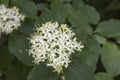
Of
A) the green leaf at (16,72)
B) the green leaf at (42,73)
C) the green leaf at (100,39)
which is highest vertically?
the green leaf at (100,39)

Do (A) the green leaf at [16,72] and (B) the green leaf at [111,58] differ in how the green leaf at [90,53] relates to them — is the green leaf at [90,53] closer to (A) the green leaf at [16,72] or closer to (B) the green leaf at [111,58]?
(B) the green leaf at [111,58]

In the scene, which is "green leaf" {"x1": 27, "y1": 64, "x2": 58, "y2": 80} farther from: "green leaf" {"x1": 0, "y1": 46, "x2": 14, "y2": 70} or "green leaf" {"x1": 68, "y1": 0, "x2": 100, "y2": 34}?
"green leaf" {"x1": 0, "y1": 46, "x2": 14, "y2": 70}

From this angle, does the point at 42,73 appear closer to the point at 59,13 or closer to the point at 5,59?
the point at 59,13

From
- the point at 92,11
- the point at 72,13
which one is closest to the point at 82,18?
the point at 72,13

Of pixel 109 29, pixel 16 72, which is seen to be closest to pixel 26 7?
pixel 16 72

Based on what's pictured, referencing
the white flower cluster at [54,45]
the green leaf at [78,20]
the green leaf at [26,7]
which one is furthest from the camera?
the green leaf at [78,20]

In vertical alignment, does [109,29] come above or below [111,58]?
above

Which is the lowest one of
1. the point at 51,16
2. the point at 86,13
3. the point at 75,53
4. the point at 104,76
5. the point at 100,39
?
the point at 104,76

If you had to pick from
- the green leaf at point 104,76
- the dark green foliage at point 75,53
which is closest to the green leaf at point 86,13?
the dark green foliage at point 75,53
